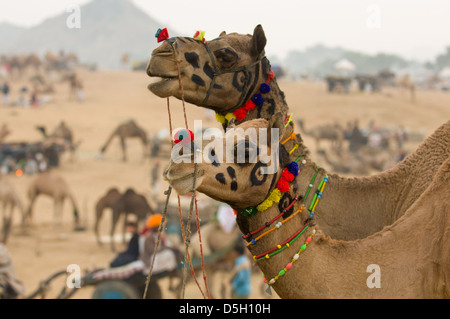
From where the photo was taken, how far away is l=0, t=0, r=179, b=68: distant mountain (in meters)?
140

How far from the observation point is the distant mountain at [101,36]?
140000 millimetres

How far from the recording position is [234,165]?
2762mm

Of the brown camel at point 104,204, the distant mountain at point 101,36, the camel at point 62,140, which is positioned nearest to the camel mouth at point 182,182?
the brown camel at point 104,204

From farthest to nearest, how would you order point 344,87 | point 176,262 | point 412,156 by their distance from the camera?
point 344,87 → point 176,262 → point 412,156

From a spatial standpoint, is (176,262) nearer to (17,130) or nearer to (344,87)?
(17,130)

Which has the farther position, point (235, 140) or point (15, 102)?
point (15, 102)

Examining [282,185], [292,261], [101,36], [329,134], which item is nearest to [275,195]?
[282,185]

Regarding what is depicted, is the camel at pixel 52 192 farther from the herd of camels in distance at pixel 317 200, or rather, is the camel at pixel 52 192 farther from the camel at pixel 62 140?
the herd of camels in distance at pixel 317 200

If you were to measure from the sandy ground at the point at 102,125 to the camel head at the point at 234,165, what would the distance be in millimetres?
6356

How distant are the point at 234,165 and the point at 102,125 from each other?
24771mm

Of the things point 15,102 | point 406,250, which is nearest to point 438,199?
point 406,250

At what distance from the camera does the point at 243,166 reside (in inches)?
109

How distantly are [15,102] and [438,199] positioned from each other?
28.0m
